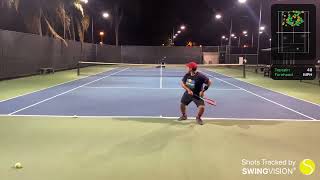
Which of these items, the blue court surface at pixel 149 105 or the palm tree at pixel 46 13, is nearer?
the blue court surface at pixel 149 105

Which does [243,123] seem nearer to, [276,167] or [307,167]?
→ [307,167]

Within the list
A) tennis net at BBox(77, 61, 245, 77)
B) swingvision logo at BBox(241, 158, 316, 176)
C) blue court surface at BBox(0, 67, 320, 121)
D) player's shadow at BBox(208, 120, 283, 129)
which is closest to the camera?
swingvision logo at BBox(241, 158, 316, 176)

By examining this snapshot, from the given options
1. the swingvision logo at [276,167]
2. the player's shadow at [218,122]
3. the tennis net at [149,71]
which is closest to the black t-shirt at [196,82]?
the player's shadow at [218,122]

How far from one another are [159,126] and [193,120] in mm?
1266

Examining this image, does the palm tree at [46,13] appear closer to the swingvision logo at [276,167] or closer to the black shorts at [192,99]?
the black shorts at [192,99]

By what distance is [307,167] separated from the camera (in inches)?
286

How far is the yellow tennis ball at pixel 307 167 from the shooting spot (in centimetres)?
695

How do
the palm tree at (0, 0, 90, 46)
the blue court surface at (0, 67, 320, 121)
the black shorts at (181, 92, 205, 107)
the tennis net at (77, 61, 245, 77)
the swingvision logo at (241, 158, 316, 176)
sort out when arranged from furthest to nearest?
the palm tree at (0, 0, 90, 46)
the tennis net at (77, 61, 245, 77)
the blue court surface at (0, 67, 320, 121)
the black shorts at (181, 92, 205, 107)
the swingvision logo at (241, 158, 316, 176)

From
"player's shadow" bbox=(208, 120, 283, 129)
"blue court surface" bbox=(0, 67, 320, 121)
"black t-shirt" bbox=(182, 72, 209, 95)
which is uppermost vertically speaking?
"black t-shirt" bbox=(182, 72, 209, 95)

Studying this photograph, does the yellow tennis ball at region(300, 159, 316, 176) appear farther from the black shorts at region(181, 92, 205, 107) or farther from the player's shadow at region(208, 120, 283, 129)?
the black shorts at region(181, 92, 205, 107)

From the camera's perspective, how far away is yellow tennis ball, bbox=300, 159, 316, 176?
274 inches

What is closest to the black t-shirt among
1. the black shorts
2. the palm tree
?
the black shorts

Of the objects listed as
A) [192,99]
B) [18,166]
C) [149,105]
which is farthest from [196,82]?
[18,166]

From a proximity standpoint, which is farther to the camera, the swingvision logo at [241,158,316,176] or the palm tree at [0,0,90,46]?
the palm tree at [0,0,90,46]
